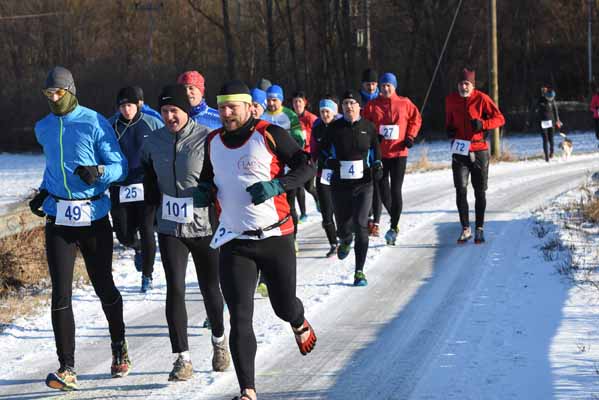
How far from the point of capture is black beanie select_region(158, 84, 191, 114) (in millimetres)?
6559

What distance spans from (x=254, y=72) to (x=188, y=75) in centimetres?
4093

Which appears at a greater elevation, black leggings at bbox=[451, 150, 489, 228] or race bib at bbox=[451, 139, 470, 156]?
race bib at bbox=[451, 139, 470, 156]

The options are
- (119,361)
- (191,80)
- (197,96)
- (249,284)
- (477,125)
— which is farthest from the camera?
(477,125)

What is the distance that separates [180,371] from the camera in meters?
6.51

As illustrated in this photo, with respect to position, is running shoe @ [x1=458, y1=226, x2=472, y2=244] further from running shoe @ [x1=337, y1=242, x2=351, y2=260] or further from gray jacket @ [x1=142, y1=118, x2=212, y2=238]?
gray jacket @ [x1=142, y1=118, x2=212, y2=238]

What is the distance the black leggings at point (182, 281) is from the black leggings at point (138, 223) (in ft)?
8.33

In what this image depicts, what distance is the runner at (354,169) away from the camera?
31.8 ft

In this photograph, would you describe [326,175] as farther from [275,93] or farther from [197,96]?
[197,96]

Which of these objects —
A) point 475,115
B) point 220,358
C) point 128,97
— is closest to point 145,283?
point 128,97

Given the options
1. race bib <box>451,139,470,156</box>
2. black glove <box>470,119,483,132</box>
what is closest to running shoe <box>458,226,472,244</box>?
race bib <box>451,139,470,156</box>

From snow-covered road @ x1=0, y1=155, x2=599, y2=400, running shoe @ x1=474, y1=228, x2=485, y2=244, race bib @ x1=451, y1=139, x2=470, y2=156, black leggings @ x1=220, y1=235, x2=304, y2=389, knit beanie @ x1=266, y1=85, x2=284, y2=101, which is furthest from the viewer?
knit beanie @ x1=266, y1=85, x2=284, y2=101

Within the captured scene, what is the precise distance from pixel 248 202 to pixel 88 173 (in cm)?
122

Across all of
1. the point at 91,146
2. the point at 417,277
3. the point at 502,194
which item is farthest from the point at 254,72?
the point at 91,146

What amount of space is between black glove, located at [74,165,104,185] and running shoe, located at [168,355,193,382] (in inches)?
54.6
